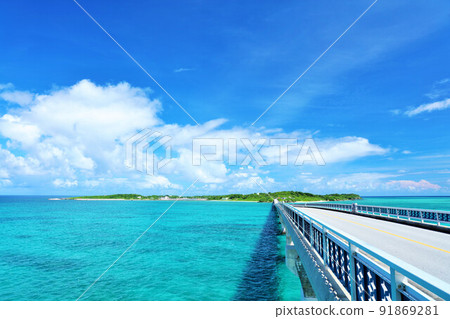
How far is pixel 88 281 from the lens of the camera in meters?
20.1

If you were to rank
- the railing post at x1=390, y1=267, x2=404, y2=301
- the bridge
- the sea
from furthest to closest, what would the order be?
the sea
the railing post at x1=390, y1=267, x2=404, y2=301
the bridge

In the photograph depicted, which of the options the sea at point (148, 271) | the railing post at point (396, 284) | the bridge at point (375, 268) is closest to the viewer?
the bridge at point (375, 268)

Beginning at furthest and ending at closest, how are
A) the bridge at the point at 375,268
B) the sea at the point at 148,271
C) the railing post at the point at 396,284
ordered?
the sea at the point at 148,271 → the railing post at the point at 396,284 → the bridge at the point at 375,268

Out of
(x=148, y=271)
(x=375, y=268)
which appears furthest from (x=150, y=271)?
(x=375, y=268)

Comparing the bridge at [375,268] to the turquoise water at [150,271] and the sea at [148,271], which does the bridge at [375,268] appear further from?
the turquoise water at [150,271]

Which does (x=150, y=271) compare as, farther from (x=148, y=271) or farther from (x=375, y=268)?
(x=375, y=268)

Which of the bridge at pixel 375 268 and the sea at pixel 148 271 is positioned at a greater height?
the bridge at pixel 375 268

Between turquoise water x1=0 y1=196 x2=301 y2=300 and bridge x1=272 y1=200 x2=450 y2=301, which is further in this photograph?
turquoise water x1=0 y1=196 x2=301 y2=300

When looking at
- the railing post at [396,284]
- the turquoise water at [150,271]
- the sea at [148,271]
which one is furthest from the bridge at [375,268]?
the turquoise water at [150,271]

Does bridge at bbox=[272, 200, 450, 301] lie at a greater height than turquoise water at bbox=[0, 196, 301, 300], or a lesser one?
greater

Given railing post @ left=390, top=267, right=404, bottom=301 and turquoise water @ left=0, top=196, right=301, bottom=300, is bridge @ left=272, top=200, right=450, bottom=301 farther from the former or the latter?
turquoise water @ left=0, top=196, right=301, bottom=300

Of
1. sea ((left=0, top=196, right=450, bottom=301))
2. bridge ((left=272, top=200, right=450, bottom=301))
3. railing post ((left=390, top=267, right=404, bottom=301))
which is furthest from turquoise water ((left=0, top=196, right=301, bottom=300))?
railing post ((left=390, top=267, right=404, bottom=301))

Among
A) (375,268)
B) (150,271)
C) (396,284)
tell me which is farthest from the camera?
(150,271)

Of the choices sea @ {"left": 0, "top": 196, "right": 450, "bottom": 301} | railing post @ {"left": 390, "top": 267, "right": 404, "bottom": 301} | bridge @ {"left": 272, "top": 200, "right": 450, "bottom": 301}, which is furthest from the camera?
sea @ {"left": 0, "top": 196, "right": 450, "bottom": 301}
